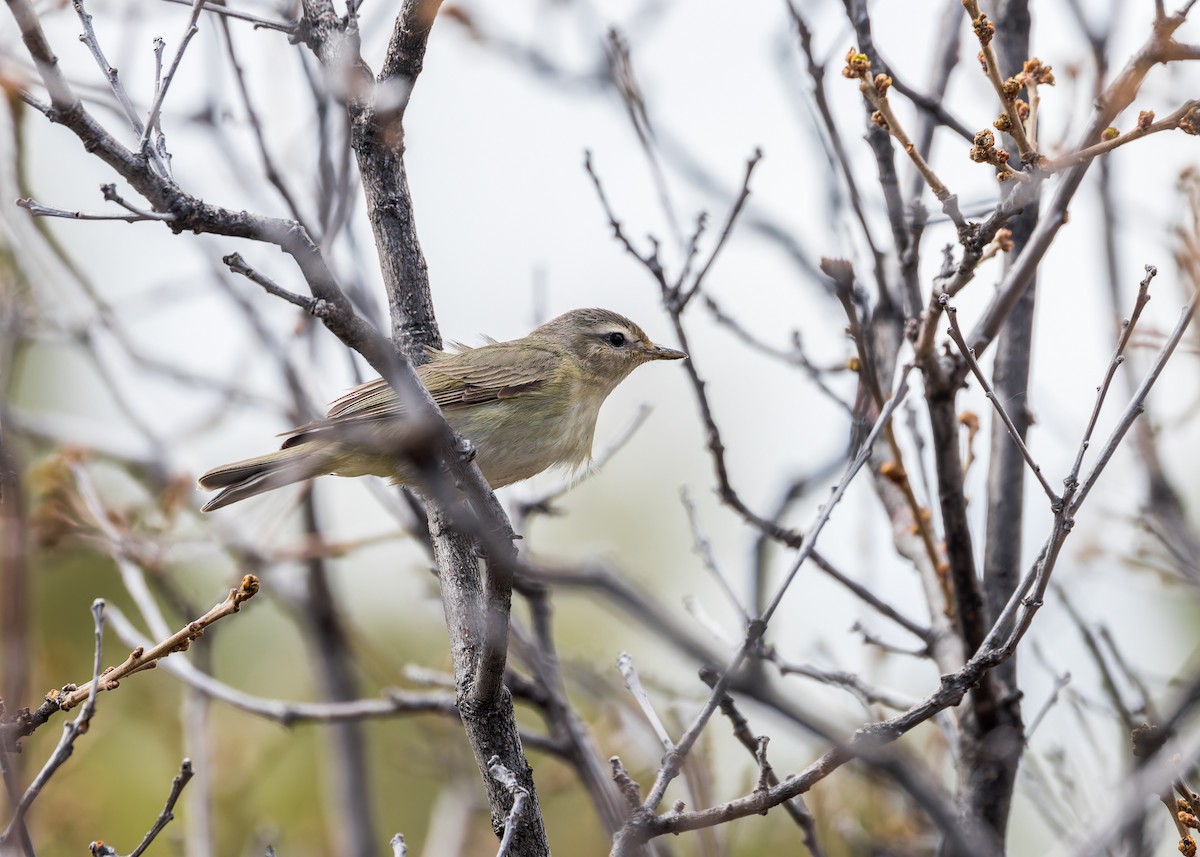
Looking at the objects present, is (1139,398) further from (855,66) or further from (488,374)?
(488,374)

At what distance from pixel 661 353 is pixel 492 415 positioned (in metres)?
1.45

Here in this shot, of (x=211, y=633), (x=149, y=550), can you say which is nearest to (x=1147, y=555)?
(x=211, y=633)

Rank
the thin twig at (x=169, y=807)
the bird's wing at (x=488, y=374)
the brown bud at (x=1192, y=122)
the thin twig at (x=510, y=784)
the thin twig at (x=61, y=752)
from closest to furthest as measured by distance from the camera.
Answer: the thin twig at (x=61, y=752), the thin twig at (x=169, y=807), the brown bud at (x=1192, y=122), the thin twig at (x=510, y=784), the bird's wing at (x=488, y=374)

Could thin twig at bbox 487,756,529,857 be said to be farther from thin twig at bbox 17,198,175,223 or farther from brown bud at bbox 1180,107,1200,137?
brown bud at bbox 1180,107,1200,137

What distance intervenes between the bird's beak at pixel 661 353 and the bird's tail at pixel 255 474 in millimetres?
2262

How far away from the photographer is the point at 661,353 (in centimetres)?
615

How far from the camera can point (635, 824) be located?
265cm

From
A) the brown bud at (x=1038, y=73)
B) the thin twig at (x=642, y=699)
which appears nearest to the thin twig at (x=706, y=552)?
the thin twig at (x=642, y=699)

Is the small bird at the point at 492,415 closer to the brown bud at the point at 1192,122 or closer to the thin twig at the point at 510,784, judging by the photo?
the thin twig at the point at 510,784

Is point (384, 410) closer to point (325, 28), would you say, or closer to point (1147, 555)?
point (325, 28)

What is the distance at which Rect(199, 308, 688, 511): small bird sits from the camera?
14.1 feet

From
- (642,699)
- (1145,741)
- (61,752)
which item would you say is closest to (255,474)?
(642,699)

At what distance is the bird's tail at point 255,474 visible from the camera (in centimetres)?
427

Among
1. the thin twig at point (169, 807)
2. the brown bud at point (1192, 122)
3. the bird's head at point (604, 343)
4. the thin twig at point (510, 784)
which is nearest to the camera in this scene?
the thin twig at point (169, 807)
